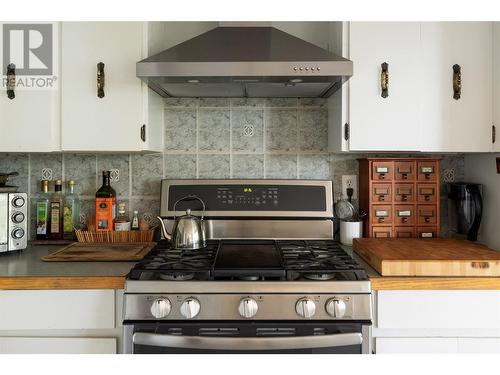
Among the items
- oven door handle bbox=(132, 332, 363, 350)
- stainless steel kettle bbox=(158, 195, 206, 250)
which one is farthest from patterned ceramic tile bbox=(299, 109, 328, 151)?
oven door handle bbox=(132, 332, 363, 350)

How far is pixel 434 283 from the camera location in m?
1.51

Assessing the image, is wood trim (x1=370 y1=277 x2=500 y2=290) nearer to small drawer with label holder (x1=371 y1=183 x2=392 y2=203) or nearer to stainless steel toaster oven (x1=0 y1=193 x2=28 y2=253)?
small drawer with label holder (x1=371 y1=183 x2=392 y2=203)

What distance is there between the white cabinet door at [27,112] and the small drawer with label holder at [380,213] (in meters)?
1.60

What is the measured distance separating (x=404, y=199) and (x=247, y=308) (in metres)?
1.12

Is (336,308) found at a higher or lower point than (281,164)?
lower

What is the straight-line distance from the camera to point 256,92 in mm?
2039

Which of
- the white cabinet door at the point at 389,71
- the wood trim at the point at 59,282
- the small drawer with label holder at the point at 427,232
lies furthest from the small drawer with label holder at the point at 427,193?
the wood trim at the point at 59,282

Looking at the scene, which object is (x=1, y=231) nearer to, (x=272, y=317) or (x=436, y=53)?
(x=272, y=317)

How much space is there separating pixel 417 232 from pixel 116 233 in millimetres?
1575

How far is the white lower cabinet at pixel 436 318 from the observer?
4.97ft

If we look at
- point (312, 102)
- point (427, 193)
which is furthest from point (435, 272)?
point (312, 102)

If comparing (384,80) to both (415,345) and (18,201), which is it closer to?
(415,345)

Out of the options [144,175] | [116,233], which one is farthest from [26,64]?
[116,233]

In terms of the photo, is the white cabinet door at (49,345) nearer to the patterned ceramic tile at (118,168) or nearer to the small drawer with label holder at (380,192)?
→ the patterned ceramic tile at (118,168)
